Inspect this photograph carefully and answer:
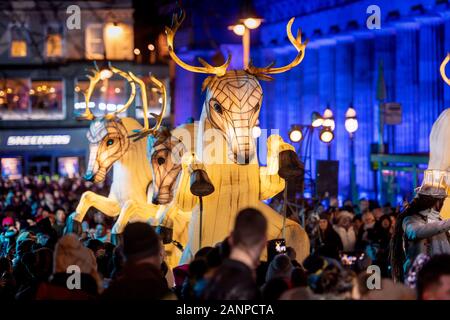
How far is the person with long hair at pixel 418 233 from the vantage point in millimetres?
8750

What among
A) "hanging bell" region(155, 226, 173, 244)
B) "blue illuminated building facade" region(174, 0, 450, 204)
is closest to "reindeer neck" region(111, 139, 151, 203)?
"hanging bell" region(155, 226, 173, 244)

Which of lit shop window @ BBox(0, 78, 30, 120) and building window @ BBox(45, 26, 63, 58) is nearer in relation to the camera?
lit shop window @ BBox(0, 78, 30, 120)

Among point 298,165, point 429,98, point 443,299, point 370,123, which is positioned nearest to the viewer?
point 443,299

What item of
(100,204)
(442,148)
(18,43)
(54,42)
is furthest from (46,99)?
(442,148)

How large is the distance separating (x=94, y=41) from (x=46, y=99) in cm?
339

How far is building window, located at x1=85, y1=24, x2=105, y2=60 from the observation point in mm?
41906

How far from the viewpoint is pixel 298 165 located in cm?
1071

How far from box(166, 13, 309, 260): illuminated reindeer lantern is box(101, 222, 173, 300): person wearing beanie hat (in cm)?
441

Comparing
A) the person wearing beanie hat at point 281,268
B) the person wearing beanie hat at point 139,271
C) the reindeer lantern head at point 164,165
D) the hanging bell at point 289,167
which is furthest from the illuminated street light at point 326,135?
the person wearing beanie hat at point 139,271

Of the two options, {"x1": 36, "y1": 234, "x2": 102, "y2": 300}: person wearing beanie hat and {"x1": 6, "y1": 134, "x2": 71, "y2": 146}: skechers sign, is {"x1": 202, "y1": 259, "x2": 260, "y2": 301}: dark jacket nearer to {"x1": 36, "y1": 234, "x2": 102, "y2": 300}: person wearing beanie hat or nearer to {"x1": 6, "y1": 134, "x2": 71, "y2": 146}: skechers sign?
{"x1": 36, "y1": 234, "x2": 102, "y2": 300}: person wearing beanie hat

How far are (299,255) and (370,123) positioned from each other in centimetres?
1932

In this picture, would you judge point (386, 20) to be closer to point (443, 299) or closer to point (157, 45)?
point (157, 45)

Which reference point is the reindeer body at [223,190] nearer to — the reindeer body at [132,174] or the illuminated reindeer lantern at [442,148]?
the illuminated reindeer lantern at [442,148]

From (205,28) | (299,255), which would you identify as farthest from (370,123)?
(299,255)
